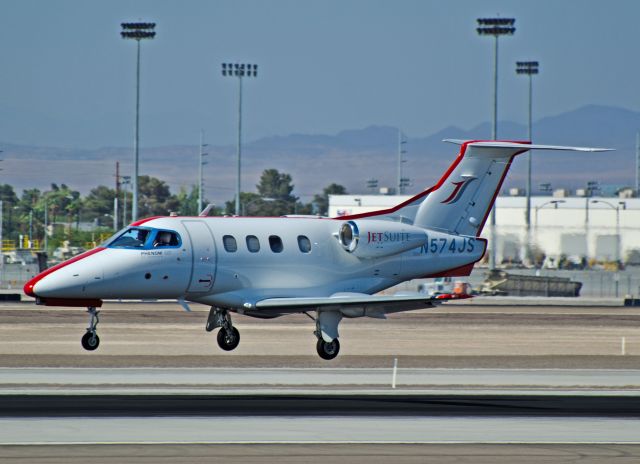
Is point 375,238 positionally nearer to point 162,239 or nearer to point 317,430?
point 162,239

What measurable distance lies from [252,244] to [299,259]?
166cm

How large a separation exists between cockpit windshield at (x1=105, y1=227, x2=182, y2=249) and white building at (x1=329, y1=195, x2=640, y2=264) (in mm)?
55037

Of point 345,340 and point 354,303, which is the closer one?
point 354,303

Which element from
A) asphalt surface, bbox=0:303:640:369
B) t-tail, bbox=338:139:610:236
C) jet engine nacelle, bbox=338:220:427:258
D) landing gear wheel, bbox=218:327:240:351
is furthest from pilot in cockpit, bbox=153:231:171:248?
t-tail, bbox=338:139:610:236

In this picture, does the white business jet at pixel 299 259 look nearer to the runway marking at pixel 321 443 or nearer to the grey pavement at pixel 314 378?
the grey pavement at pixel 314 378

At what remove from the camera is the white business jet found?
3634 cm

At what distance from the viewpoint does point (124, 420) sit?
27.5 metres

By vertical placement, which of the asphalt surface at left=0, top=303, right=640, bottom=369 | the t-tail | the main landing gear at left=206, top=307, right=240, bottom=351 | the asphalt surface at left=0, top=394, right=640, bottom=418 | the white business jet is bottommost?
the asphalt surface at left=0, top=303, right=640, bottom=369

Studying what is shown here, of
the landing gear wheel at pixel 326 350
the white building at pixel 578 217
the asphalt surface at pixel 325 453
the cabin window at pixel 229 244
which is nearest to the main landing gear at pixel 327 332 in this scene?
the landing gear wheel at pixel 326 350

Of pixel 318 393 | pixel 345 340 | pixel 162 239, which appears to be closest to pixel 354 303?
pixel 318 393

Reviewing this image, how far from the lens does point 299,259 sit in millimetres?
39094

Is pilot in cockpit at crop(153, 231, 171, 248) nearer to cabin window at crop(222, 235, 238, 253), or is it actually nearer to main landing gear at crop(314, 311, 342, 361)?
cabin window at crop(222, 235, 238, 253)

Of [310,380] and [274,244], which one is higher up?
[274,244]

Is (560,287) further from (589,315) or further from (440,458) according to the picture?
(440,458)
